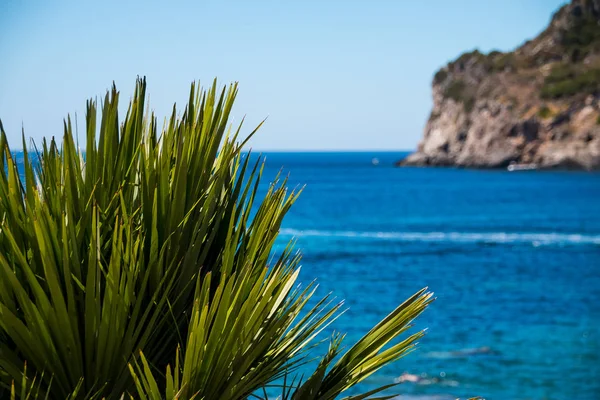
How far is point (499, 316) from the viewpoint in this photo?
965 inches

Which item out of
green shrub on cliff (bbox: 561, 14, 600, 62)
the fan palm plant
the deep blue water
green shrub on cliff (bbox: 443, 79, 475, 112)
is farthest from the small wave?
green shrub on cliff (bbox: 561, 14, 600, 62)

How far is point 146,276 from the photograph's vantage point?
7.25 feet

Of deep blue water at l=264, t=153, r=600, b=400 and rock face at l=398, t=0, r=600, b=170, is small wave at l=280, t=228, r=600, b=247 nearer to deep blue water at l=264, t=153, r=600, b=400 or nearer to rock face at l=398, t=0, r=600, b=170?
deep blue water at l=264, t=153, r=600, b=400

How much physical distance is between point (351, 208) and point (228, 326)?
7035cm

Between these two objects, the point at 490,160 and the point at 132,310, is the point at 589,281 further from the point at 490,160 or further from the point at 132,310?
the point at 490,160

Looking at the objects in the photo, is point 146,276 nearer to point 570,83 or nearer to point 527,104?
point 527,104

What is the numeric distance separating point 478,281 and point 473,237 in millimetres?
16158

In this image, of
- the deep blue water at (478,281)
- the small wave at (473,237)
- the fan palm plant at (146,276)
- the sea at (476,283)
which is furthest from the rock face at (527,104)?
the fan palm plant at (146,276)

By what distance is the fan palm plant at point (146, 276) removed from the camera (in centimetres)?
210

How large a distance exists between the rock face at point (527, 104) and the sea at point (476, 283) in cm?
3827

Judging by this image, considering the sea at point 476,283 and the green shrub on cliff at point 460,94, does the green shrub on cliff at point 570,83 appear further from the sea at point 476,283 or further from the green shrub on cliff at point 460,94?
the sea at point 476,283

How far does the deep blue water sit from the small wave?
7 centimetres

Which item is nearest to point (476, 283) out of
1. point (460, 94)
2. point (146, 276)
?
point (146, 276)

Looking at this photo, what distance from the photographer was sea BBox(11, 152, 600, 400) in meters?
17.9
